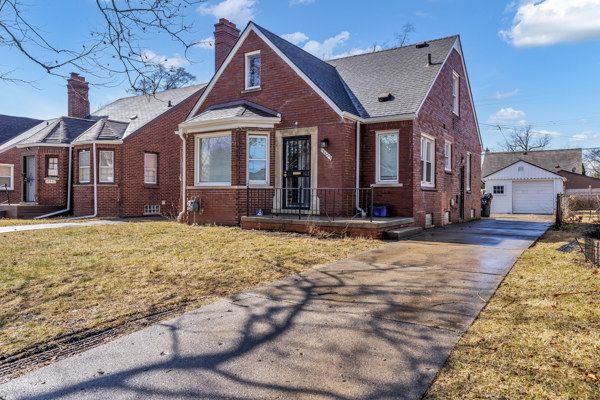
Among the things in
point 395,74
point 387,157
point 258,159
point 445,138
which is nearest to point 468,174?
point 445,138

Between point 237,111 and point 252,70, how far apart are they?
2101 millimetres

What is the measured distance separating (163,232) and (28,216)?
37.1ft

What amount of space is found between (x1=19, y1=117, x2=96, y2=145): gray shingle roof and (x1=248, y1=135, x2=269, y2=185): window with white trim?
38.6 ft

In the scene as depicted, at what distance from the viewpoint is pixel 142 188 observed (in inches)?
718

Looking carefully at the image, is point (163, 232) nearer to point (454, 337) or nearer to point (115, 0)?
point (115, 0)

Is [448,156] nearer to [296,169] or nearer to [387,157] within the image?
[387,157]

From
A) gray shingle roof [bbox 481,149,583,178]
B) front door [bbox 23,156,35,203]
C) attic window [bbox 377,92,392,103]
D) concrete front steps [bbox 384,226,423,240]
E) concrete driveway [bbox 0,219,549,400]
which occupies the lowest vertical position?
concrete driveway [bbox 0,219,549,400]

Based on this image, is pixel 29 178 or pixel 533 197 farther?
pixel 533 197

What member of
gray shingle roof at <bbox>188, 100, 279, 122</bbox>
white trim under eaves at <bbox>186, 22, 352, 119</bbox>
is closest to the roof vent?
white trim under eaves at <bbox>186, 22, 352, 119</bbox>

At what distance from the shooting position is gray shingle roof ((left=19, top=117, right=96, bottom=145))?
19.0m

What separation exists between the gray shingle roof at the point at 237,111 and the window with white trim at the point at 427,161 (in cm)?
477

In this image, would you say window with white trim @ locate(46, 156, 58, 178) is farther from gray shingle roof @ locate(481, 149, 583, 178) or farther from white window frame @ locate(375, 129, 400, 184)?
gray shingle roof @ locate(481, 149, 583, 178)

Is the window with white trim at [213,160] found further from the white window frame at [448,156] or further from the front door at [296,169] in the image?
the white window frame at [448,156]

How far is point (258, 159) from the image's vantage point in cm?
1230
